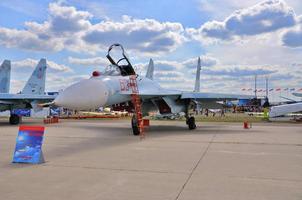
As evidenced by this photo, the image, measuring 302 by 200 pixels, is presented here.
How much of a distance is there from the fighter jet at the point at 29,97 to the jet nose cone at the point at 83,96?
A: 37.7ft

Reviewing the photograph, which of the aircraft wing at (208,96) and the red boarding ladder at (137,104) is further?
the aircraft wing at (208,96)

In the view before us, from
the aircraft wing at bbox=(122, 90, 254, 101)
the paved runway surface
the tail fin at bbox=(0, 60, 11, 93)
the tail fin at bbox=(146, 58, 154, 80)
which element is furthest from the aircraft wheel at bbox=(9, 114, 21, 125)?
the paved runway surface

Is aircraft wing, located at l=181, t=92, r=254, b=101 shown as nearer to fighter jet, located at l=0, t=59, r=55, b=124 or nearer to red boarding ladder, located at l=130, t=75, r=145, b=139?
red boarding ladder, located at l=130, t=75, r=145, b=139

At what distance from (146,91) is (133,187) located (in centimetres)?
927

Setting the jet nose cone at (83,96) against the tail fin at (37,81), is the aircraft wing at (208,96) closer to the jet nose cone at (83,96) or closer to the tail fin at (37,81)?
the jet nose cone at (83,96)

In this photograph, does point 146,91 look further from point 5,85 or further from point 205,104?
point 5,85

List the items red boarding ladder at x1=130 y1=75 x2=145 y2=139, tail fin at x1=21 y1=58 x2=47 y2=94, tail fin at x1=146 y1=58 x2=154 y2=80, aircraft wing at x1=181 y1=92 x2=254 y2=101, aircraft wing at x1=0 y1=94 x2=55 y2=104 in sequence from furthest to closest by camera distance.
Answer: tail fin at x1=21 y1=58 x2=47 y2=94 → tail fin at x1=146 y1=58 x2=154 y2=80 → aircraft wing at x1=0 y1=94 x2=55 y2=104 → aircraft wing at x1=181 y1=92 x2=254 y2=101 → red boarding ladder at x1=130 y1=75 x2=145 y2=139

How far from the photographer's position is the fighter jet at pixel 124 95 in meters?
9.16

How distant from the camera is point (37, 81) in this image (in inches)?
1026

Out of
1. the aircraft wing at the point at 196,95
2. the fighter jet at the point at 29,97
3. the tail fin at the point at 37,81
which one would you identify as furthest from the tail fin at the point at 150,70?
the tail fin at the point at 37,81

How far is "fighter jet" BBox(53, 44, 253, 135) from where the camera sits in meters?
9.16

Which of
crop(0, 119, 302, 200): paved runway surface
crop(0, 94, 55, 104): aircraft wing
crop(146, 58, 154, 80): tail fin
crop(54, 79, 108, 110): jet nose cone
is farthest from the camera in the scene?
crop(146, 58, 154, 80): tail fin

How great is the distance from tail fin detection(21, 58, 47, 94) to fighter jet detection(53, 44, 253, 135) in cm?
1344

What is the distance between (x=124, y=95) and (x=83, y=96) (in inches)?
118
